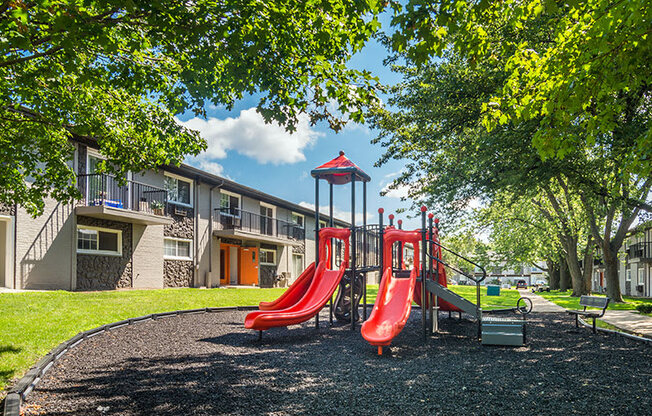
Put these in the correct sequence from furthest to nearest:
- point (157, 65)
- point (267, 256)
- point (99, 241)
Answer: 1. point (267, 256)
2. point (99, 241)
3. point (157, 65)

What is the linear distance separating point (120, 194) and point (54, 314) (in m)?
9.36

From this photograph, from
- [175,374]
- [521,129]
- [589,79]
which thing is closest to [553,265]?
[521,129]

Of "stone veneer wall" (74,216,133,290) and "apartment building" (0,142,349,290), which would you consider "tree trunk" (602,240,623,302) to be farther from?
"stone veneer wall" (74,216,133,290)

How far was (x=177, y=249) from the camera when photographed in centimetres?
2234

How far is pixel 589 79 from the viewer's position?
22.7 feet

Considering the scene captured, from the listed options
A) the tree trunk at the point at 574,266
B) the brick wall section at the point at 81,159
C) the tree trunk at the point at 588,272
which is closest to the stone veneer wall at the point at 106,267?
the brick wall section at the point at 81,159

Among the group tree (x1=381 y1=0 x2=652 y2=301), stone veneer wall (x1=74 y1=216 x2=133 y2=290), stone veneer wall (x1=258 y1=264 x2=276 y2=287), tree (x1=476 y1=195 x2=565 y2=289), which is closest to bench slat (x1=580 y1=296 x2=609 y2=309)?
tree (x1=381 y1=0 x2=652 y2=301)

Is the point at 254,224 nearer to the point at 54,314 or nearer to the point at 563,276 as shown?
the point at 54,314

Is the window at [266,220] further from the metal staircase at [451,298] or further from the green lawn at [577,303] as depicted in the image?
the metal staircase at [451,298]

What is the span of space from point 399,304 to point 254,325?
277 centimetres

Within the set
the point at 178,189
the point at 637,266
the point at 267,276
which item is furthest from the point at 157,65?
the point at 637,266

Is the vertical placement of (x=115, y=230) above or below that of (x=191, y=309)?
above

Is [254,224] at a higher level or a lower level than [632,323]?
higher

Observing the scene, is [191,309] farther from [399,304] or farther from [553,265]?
[553,265]
